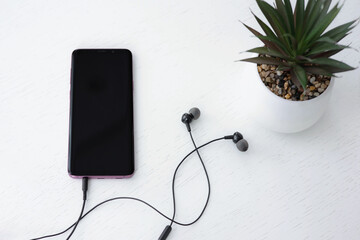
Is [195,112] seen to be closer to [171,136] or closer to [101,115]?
[171,136]

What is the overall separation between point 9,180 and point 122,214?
0.77 feet

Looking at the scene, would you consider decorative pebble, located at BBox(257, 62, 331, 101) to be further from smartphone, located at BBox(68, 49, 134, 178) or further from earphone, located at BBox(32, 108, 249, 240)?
smartphone, located at BBox(68, 49, 134, 178)

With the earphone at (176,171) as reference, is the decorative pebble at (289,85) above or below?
above

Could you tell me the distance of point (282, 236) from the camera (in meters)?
0.76

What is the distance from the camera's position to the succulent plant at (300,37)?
0.64m

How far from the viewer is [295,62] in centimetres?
66

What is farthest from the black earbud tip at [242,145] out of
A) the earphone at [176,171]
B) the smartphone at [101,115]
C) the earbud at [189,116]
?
the smartphone at [101,115]

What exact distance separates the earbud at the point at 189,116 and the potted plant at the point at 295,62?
0.12 meters

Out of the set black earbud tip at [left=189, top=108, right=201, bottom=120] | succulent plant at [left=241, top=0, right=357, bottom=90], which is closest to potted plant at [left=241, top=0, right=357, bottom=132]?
succulent plant at [left=241, top=0, right=357, bottom=90]

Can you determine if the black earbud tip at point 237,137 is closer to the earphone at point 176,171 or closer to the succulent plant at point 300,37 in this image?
the earphone at point 176,171

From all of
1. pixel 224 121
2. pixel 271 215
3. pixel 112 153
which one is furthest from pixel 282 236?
pixel 112 153

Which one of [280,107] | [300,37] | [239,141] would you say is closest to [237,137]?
[239,141]

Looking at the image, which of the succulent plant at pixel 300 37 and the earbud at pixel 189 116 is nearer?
the succulent plant at pixel 300 37

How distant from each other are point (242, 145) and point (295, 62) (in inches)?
7.7
